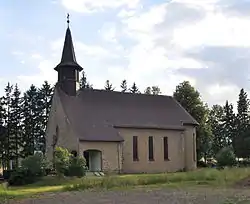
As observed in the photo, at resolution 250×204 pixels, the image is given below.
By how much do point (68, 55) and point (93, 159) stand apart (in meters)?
12.0

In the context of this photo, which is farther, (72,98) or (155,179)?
(72,98)

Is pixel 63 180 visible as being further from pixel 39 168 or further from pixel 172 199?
pixel 172 199

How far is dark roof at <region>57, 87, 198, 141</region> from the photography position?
48.6m

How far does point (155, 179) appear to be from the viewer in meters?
32.8

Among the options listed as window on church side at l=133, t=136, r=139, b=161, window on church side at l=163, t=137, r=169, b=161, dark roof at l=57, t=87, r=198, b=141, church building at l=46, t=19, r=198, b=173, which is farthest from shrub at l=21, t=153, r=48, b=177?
window on church side at l=163, t=137, r=169, b=161

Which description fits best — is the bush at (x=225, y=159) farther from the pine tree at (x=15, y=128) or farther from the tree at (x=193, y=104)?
the pine tree at (x=15, y=128)

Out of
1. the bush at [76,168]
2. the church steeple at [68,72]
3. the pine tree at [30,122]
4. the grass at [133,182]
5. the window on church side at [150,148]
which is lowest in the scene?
the grass at [133,182]

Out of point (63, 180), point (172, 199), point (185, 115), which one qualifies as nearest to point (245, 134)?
point (185, 115)

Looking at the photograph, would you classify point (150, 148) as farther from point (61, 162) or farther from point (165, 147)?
point (61, 162)

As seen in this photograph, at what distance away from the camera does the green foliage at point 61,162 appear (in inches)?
1474

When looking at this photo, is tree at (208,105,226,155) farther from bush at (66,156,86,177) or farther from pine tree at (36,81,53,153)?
bush at (66,156,86,177)

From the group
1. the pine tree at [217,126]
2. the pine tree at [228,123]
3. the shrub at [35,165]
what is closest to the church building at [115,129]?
the shrub at [35,165]

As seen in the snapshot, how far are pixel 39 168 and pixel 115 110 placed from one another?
16617 mm

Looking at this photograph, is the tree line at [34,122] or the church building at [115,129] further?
the tree line at [34,122]
